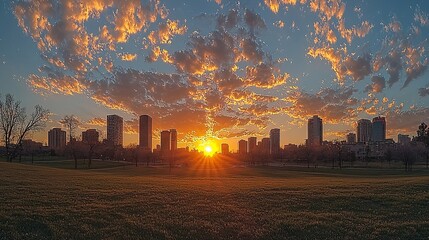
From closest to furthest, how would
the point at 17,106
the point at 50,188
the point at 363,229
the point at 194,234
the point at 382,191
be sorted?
1. the point at 194,234
2. the point at 363,229
3. the point at 50,188
4. the point at 382,191
5. the point at 17,106

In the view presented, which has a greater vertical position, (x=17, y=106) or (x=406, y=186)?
(x=17, y=106)

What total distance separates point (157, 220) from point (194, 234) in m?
2.66

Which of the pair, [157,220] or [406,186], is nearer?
[157,220]

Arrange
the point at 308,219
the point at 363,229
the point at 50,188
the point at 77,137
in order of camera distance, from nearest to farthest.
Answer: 1. the point at 363,229
2. the point at 308,219
3. the point at 50,188
4. the point at 77,137

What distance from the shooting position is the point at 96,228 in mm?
15711

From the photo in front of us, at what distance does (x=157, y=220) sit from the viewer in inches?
683

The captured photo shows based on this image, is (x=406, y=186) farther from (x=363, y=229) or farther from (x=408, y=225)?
(x=363, y=229)

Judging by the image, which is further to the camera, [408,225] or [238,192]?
[238,192]

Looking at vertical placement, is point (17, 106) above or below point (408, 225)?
above

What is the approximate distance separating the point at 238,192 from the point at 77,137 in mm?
104543

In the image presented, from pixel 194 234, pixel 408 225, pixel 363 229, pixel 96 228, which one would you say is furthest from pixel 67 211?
pixel 408 225

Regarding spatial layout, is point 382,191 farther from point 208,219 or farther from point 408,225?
point 208,219

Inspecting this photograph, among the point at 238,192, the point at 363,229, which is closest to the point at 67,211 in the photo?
the point at 238,192

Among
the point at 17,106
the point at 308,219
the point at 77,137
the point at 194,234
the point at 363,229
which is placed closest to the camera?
the point at 194,234
